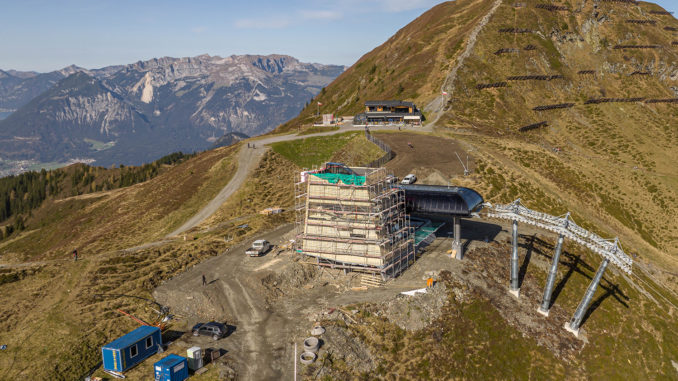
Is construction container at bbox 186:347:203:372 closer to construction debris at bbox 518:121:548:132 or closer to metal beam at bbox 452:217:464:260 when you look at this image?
metal beam at bbox 452:217:464:260

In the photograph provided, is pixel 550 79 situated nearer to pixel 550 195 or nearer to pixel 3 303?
pixel 550 195

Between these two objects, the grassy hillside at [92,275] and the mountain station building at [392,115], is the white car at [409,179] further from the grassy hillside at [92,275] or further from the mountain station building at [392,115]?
the mountain station building at [392,115]

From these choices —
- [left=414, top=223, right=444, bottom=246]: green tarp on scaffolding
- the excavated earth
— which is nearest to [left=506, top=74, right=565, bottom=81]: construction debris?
[left=414, top=223, right=444, bottom=246]: green tarp on scaffolding

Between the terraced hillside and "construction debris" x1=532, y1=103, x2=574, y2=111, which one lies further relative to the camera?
"construction debris" x1=532, y1=103, x2=574, y2=111

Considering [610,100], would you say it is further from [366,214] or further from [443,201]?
[366,214]

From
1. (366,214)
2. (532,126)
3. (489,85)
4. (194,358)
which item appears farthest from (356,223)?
(489,85)

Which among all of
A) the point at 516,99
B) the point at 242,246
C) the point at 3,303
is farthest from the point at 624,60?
the point at 3,303

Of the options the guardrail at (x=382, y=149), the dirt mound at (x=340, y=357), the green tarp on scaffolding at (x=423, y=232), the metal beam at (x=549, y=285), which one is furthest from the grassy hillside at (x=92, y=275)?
the metal beam at (x=549, y=285)
